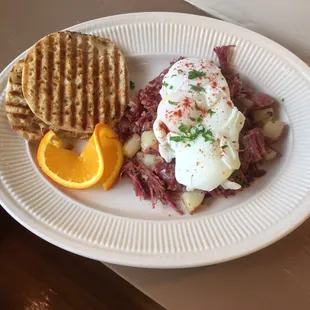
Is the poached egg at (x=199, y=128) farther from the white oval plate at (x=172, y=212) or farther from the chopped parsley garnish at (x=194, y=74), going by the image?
the white oval plate at (x=172, y=212)

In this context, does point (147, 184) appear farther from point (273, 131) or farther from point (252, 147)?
point (273, 131)

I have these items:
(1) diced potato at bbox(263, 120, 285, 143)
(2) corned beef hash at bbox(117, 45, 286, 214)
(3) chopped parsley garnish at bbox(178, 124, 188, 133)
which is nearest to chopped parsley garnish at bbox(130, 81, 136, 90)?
(2) corned beef hash at bbox(117, 45, 286, 214)

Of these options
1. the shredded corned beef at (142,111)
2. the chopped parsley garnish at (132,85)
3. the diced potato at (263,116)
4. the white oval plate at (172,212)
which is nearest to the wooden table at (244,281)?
the white oval plate at (172,212)

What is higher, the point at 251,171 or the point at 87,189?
the point at 251,171

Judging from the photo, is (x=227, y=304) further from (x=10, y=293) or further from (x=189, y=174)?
(x=10, y=293)

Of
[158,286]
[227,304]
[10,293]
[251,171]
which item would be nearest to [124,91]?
[251,171]

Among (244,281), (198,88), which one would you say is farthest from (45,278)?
(198,88)
